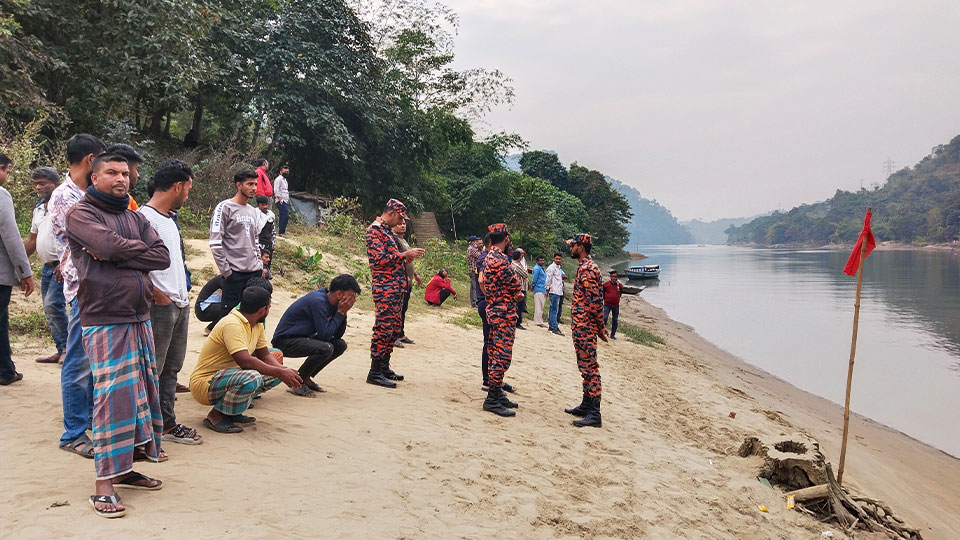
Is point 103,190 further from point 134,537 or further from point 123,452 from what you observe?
point 134,537

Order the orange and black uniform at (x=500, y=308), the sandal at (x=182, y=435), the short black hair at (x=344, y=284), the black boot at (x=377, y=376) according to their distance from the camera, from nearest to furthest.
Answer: the sandal at (x=182, y=435) → the short black hair at (x=344, y=284) → the orange and black uniform at (x=500, y=308) → the black boot at (x=377, y=376)

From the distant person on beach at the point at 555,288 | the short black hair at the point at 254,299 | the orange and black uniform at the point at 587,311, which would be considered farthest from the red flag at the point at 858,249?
the distant person on beach at the point at 555,288

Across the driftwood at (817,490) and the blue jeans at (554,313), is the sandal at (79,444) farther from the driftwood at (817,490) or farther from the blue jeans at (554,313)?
the blue jeans at (554,313)

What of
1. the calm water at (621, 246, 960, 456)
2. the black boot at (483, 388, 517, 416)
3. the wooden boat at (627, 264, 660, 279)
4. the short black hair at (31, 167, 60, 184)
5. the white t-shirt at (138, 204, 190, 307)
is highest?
the short black hair at (31, 167, 60, 184)

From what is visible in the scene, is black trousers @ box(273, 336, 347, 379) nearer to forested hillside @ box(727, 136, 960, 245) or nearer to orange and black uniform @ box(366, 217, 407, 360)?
orange and black uniform @ box(366, 217, 407, 360)

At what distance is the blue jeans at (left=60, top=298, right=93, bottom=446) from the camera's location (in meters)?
3.52

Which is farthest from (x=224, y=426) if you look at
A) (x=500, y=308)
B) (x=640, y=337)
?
(x=640, y=337)

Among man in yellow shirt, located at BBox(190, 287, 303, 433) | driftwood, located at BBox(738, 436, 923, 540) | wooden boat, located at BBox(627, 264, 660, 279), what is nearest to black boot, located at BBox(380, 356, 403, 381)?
man in yellow shirt, located at BBox(190, 287, 303, 433)

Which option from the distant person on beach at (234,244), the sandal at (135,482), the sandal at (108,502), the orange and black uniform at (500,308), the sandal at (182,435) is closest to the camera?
the sandal at (108,502)

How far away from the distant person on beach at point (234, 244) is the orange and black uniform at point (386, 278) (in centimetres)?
119

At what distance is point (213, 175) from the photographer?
15742 millimetres

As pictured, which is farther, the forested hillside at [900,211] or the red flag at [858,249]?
the forested hillside at [900,211]

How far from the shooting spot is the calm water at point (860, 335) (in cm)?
1489

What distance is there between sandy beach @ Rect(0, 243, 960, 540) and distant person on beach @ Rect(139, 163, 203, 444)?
68 centimetres
